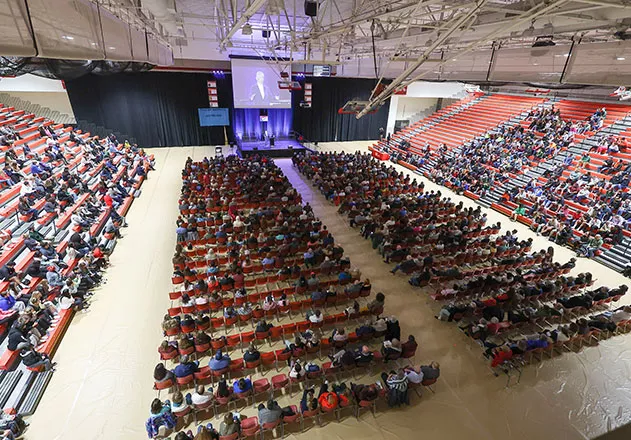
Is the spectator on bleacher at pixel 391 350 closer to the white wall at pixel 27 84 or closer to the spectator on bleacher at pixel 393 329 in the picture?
the spectator on bleacher at pixel 393 329

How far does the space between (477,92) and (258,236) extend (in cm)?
2762

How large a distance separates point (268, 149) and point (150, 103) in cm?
970

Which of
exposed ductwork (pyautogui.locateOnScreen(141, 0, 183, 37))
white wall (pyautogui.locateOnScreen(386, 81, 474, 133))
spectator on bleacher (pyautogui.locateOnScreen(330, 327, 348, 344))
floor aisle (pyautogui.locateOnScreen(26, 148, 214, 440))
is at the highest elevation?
exposed ductwork (pyautogui.locateOnScreen(141, 0, 183, 37))

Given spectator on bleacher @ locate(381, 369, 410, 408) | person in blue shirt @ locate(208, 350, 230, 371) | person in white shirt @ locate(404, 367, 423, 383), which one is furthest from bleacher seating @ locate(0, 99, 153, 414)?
person in white shirt @ locate(404, 367, 423, 383)

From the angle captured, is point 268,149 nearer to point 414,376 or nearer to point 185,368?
point 185,368

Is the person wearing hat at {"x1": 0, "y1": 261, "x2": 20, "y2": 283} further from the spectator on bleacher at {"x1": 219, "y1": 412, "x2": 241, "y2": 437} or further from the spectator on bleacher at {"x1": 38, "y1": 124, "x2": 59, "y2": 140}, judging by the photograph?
the spectator on bleacher at {"x1": 38, "y1": 124, "x2": 59, "y2": 140}

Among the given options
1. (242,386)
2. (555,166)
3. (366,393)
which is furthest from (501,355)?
(555,166)

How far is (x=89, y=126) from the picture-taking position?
21.8 meters

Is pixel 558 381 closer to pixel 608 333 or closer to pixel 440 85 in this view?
pixel 608 333

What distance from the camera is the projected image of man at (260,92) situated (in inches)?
979

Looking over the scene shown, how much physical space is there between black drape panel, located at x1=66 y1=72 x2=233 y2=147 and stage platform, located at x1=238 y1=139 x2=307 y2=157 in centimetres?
389

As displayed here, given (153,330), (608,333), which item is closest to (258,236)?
(153,330)

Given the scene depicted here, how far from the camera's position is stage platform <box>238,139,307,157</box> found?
79.5 feet

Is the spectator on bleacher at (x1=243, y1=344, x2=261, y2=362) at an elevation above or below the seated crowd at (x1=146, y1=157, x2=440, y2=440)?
above
